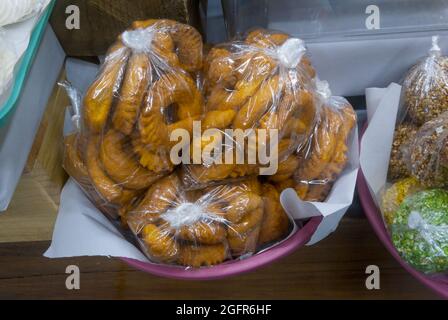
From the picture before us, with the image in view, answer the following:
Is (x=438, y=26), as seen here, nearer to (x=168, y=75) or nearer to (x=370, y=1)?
(x=370, y=1)

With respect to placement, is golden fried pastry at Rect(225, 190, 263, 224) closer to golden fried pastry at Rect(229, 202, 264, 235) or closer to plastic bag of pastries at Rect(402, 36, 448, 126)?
golden fried pastry at Rect(229, 202, 264, 235)

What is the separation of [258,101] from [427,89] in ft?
0.88

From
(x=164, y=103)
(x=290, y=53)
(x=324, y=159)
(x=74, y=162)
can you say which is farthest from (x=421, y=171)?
(x=74, y=162)

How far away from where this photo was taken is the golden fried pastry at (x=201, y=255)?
66 centimetres

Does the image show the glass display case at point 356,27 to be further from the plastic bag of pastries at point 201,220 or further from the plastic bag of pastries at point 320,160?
the plastic bag of pastries at point 201,220

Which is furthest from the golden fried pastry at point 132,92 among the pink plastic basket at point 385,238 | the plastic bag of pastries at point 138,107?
the pink plastic basket at point 385,238

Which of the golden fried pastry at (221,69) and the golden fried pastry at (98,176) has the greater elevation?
the golden fried pastry at (221,69)

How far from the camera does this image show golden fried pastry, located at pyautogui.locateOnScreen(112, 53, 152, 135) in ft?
2.06

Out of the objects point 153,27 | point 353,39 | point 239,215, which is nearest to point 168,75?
point 153,27

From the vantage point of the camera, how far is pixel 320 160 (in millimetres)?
663

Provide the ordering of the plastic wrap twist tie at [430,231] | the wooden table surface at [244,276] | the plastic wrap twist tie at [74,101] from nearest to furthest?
1. the plastic wrap twist tie at [430,231]
2. the plastic wrap twist tie at [74,101]
3. the wooden table surface at [244,276]

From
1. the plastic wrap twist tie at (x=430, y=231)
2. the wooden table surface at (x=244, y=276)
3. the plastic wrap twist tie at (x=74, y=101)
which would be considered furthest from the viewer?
the wooden table surface at (x=244, y=276)

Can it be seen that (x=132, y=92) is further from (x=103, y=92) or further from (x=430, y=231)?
(x=430, y=231)
